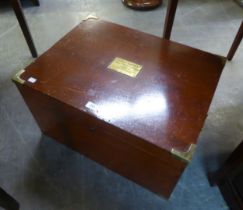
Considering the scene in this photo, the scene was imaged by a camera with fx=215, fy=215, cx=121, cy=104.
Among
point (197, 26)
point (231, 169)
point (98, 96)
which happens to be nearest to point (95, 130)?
point (98, 96)

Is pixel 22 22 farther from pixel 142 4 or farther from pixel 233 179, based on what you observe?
pixel 233 179

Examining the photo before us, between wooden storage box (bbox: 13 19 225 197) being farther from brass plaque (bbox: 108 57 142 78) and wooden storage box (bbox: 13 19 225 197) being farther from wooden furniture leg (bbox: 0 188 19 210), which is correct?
wooden furniture leg (bbox: 0 188 19 210)

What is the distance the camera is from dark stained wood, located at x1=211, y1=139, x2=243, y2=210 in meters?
0.79

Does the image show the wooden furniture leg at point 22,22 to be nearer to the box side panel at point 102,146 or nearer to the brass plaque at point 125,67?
the box side panel at point 102,146

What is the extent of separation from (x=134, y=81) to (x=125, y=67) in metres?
0.09

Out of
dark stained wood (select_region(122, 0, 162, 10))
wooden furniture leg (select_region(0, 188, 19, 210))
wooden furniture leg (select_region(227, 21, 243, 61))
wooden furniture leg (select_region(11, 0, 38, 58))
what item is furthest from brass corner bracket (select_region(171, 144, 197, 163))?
dark stained wood (select_region(122, 0, 162, 10))

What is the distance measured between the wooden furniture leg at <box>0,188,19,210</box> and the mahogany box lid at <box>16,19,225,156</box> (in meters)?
0.42

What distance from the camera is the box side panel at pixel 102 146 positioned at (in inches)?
30.1

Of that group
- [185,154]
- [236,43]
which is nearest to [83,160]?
[185,154]

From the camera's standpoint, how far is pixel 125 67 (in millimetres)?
884

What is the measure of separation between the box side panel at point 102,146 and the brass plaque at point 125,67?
9.6 inches

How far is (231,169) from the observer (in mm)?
840

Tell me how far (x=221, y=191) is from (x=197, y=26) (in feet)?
4.65

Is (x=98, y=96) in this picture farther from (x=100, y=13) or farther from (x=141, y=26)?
(x=100, y=13)
